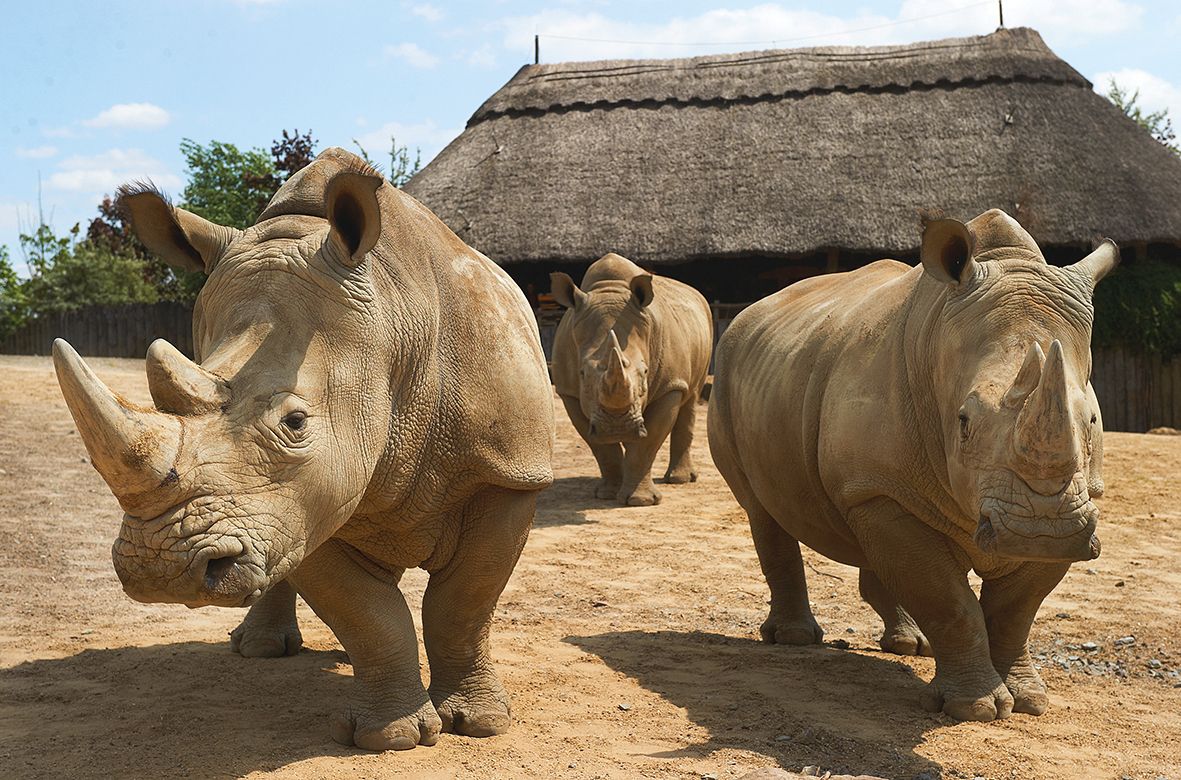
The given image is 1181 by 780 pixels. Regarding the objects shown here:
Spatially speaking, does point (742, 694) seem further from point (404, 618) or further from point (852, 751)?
point (404, 618)

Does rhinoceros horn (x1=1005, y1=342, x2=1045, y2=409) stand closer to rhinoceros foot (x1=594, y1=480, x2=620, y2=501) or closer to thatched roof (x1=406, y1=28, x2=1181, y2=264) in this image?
rhinoceros foot (x1=594, y1=480, x2=620, y2=501)

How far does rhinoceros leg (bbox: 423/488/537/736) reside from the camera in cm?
455

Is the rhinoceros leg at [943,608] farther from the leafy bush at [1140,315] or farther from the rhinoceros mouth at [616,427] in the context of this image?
the leafy bush at [1140,315]

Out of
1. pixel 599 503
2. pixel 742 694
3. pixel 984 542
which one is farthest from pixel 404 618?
pixel 599 503

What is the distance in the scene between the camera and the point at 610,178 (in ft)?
75.2

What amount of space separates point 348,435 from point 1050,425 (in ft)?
7.13

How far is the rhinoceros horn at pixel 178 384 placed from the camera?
3.46 m

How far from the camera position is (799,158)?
22609 millimetres

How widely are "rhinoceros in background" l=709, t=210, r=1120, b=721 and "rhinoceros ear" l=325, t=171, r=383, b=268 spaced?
6.92ft

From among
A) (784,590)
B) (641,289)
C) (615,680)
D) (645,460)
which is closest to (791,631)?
(784,590)

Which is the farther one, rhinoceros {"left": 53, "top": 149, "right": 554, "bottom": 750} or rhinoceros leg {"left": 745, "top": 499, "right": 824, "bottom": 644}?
rhinoceros leg {"left": 745, "top": 499, "right": 824, "bottom": 644}

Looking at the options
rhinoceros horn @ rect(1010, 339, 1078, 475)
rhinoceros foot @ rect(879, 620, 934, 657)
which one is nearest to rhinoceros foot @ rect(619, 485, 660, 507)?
rhinoceros foot @ rect(879, 620, 934, 657)

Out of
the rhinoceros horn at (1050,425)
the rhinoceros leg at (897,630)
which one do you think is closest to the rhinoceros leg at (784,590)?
the rhinoceros leg at (897,630)

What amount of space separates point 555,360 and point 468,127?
15.3 metres
